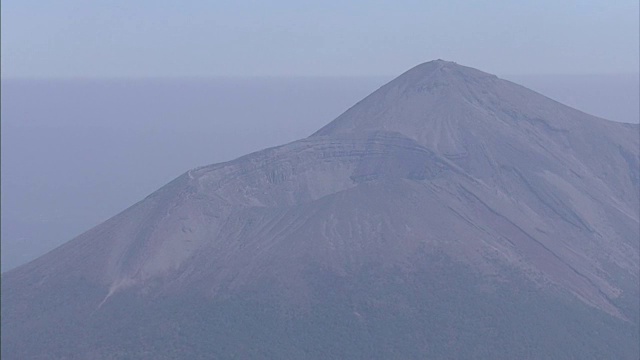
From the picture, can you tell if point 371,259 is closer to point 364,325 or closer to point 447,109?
point 364,325

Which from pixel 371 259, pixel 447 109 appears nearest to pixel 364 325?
pixel 371 259

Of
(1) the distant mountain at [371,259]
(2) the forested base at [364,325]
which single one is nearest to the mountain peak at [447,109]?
(1) the distant mountain at [371,259]

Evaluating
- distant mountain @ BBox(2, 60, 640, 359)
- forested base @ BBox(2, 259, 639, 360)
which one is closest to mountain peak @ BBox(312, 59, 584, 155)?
distant mountain @ BBox(2, 60, 640, 359)

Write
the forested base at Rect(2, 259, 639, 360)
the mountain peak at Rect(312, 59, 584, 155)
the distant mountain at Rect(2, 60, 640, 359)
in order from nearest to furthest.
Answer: the forested base at Rect(2, 259, 639, 360)
the distant mountain at Rect(2, 60, 640, 359)
the mountain peak at Rect(312, 59, 584, 155)

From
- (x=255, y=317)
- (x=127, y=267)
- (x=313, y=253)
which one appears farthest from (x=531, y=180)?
(x=127, y=267)

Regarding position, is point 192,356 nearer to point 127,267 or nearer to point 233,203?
point 127,267

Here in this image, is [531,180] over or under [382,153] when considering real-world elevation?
under

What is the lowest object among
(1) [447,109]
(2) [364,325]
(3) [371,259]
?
(2) [364,325]

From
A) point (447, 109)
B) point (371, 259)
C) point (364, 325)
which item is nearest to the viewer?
point (364, 325)

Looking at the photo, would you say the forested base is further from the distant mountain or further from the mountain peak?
the mountain peak
